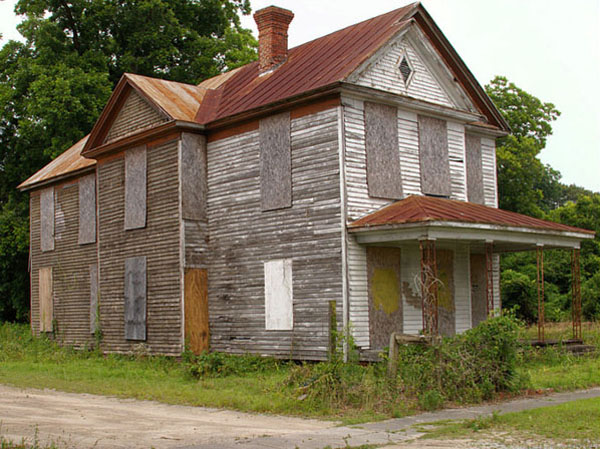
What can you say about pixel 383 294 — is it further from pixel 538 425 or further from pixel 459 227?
pixel 538 425

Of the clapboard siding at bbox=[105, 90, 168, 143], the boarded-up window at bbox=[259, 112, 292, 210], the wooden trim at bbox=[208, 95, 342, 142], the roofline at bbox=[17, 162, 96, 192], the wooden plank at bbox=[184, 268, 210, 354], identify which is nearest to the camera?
the wooden trim at bbox=[208, 95, 342, 142]

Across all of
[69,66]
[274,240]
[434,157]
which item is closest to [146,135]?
[274,240]

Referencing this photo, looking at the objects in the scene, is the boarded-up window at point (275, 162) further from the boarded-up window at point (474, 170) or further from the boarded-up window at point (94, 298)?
the boarded-up window at point (94, 298)

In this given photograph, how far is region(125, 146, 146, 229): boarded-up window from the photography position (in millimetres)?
21555

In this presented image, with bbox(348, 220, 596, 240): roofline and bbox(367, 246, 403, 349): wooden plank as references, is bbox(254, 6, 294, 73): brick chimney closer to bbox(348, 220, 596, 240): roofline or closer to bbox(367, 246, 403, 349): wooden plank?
bbox(348, 220, 596, 240): roofline

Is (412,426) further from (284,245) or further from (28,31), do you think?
(28,31)

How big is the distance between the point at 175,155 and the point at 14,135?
60.9 feet

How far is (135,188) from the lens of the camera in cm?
2192

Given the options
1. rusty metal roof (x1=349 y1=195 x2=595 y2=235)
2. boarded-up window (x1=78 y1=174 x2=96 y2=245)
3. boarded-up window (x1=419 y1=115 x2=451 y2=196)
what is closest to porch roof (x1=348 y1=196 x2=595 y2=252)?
rusty metal roof (x1=349 y1=195 x2=595 y2=235)

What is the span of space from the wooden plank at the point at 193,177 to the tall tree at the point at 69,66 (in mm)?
13448

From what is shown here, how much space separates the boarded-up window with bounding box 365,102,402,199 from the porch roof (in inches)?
17.4

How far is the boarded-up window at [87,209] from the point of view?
80.7 ft

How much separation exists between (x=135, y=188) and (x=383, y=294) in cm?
826

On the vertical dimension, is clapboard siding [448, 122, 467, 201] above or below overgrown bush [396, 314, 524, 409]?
above
